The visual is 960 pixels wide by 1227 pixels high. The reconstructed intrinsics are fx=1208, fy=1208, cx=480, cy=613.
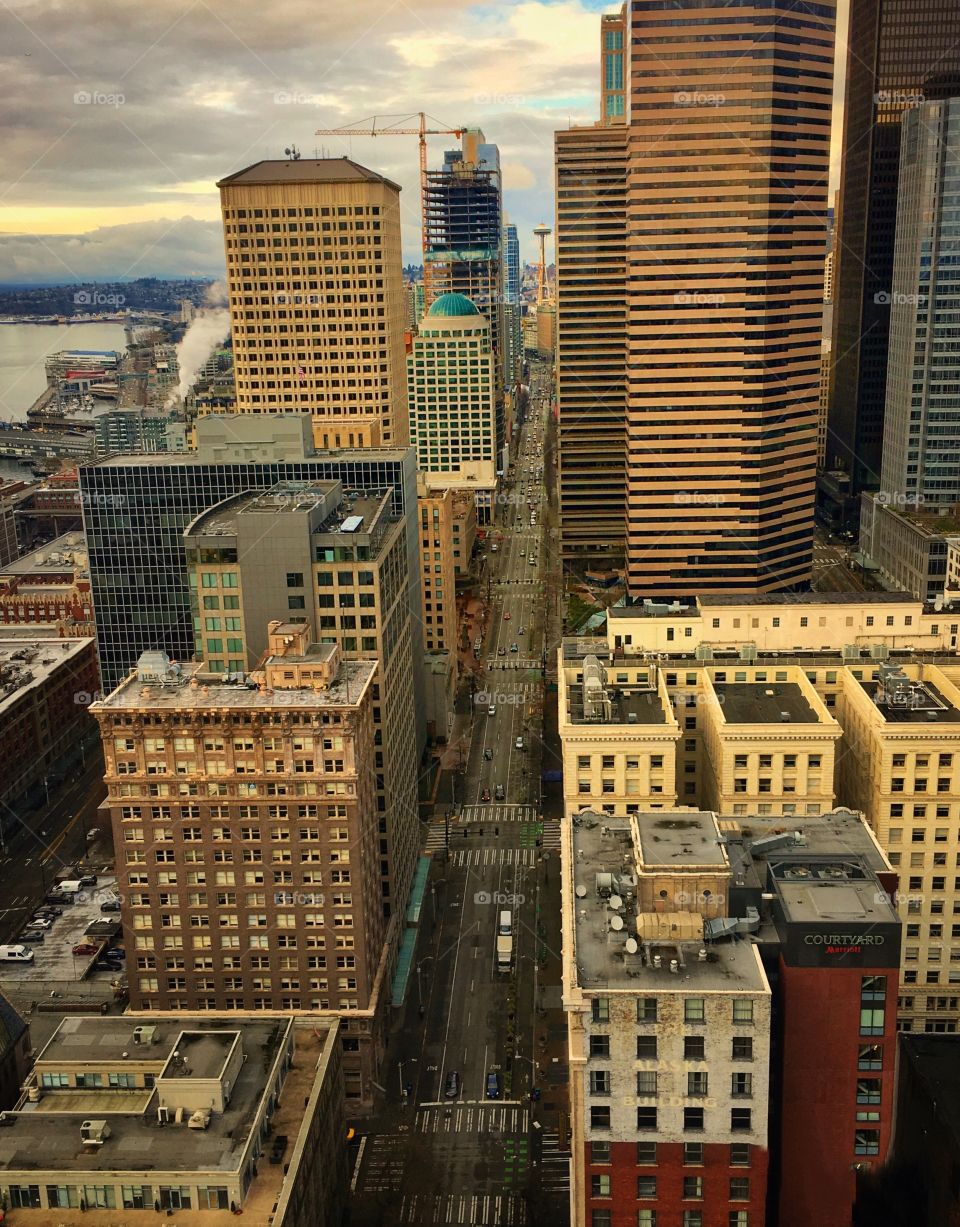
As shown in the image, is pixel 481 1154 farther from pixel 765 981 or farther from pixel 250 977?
pixel 765 981

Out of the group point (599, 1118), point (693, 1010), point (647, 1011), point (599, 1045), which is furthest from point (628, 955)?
point (599, 1118)

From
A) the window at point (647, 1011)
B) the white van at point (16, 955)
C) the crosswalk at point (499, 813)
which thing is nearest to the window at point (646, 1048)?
the window at point (647, 1011)

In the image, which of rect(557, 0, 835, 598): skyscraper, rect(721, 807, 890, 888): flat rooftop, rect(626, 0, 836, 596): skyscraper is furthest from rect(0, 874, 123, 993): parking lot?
rect(557, 0, 835, 598): skyscraper

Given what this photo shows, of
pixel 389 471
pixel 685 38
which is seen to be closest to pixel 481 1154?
pixel 389 471

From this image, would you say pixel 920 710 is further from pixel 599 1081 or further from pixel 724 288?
Answer: pixel 724 288

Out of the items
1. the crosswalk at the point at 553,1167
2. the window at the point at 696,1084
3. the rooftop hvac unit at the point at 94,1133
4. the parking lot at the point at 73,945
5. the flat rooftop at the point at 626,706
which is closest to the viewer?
the window at the point at 696,1084

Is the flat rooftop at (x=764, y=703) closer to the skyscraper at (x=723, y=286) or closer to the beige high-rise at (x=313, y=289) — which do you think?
the skyscraper at (x=723, y=286)

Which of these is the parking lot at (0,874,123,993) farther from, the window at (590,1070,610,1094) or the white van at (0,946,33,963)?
the window at (590,1070,610,1094)
